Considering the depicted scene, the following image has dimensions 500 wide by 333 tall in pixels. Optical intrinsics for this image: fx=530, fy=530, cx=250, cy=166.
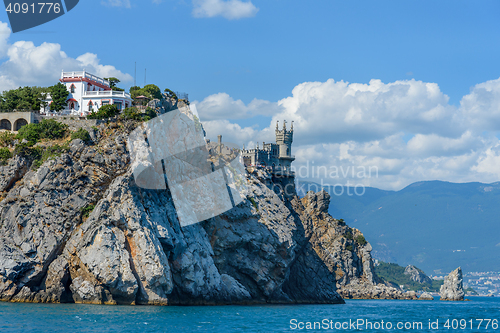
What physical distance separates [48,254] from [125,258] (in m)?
7.86

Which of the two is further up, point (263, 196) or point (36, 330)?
point (263, 196)

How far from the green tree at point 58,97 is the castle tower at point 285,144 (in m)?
66.2

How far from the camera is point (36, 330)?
36.6 metres

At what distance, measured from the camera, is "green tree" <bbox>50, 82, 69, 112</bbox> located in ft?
236

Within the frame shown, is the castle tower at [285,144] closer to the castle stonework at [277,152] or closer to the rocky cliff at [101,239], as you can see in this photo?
the castle stonework at [277,152]

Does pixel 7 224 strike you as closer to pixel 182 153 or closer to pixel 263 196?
pixel 182 153

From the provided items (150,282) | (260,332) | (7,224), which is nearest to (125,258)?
(150,282)

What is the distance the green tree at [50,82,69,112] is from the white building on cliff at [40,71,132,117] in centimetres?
94

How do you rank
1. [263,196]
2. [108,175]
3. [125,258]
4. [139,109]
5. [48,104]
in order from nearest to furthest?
[125,258]
[108,175]
[139,109]
[48,104]
[263,196]

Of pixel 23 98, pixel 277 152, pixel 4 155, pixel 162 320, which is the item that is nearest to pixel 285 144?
pixel 277 152

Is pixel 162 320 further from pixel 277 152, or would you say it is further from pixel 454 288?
pixel 454 288

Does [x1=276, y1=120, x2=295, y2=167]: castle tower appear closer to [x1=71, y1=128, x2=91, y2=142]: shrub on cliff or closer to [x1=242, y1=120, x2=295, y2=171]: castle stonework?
[x1=242, y1=120, x2=295, y2=171]: castle stonework

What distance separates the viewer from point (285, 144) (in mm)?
131250

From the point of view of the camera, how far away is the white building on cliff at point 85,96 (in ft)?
240
